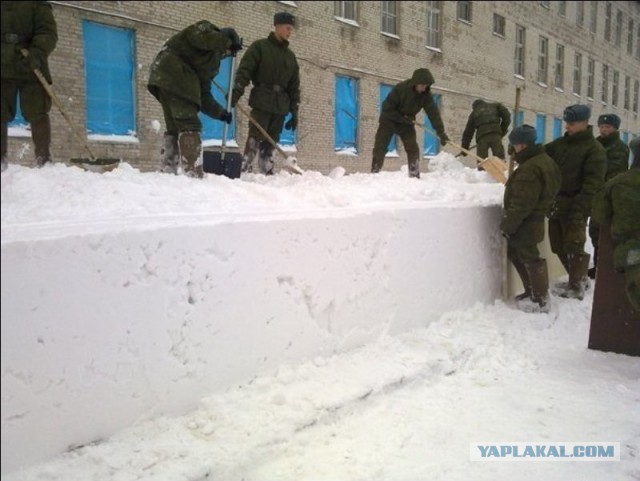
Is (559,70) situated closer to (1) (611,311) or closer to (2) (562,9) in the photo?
(2) (562,9)

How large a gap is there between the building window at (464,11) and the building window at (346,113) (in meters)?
2.61

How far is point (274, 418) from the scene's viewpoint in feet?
9.70

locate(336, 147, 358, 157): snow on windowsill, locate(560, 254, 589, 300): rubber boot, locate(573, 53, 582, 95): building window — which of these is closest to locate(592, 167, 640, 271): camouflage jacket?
locate(560, 254, 589, 300): rubber boot

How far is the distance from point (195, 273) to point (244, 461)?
893mm

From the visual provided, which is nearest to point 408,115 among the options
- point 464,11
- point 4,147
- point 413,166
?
point 413,166

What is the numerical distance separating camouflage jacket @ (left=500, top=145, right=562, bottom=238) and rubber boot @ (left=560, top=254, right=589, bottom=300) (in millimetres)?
803

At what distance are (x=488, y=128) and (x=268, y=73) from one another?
3.65 meters

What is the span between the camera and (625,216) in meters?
3.84

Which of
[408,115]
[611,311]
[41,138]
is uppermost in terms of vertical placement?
[408,115]

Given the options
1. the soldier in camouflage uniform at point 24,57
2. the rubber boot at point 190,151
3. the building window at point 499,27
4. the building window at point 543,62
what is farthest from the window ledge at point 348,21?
the soldier in camouflage uniform at point 24,57

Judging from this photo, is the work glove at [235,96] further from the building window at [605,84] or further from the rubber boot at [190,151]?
the building window at [605,84]

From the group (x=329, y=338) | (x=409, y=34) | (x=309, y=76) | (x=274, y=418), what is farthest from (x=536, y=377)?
(x=409, y=34)

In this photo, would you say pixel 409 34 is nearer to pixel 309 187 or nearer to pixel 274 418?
pixel 309 187

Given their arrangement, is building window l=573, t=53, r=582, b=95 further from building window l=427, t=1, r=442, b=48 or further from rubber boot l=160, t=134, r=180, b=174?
rubber boot l=160, t=134, r=180, b=174
